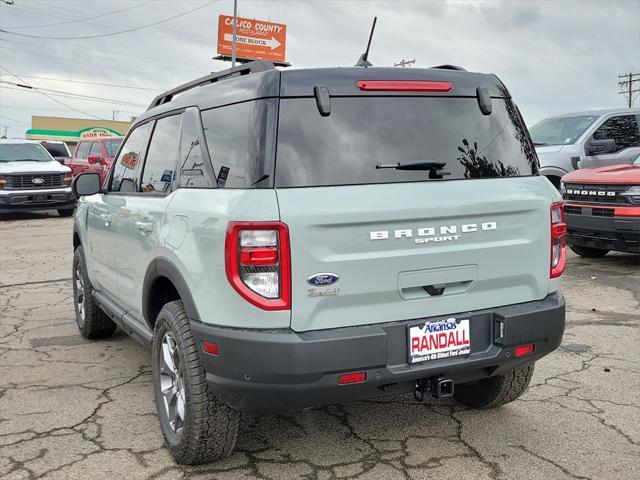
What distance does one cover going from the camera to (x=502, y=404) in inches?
155

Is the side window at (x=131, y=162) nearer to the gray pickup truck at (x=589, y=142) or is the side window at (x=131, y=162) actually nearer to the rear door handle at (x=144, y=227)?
the rear door handle at (x=144, y=227)

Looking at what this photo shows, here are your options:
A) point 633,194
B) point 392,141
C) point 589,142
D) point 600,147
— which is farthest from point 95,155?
point 392,141

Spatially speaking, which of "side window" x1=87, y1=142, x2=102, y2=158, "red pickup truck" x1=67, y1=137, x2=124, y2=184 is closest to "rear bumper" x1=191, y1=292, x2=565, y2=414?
"red pickup truck" x1=67, y1=137, x2=124, y2=184

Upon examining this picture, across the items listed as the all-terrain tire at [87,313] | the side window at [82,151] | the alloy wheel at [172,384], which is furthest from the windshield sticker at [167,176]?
the side window at [82,151]

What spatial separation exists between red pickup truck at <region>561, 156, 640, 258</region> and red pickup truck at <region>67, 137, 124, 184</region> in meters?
12.1

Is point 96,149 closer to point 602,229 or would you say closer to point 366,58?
point 602,229

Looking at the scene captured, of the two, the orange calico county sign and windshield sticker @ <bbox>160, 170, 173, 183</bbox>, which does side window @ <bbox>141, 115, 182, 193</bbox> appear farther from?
the orange calico county sign

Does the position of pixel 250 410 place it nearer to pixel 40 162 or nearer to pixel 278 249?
pixel 278 249

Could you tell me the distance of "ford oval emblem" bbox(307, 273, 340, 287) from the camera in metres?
2.77

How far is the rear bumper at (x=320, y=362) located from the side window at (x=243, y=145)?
661mm

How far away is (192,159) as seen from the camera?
3.43m

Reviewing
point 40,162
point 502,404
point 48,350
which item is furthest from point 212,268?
point 40,162

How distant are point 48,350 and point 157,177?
2237 mm

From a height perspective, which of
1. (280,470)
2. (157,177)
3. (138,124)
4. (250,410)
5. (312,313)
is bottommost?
(280,470)
